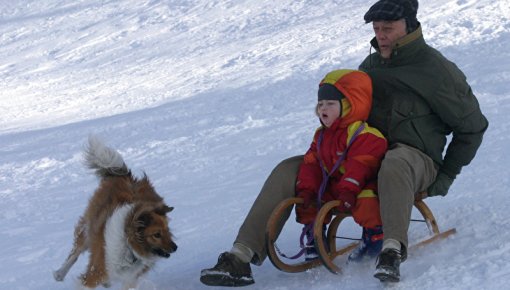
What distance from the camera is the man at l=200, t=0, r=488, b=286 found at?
3867mm

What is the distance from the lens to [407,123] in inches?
157

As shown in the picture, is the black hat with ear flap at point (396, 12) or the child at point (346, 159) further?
the black hat with ear flap at point (396, 12)

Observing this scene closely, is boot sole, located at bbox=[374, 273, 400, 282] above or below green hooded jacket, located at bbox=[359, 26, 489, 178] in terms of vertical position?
below

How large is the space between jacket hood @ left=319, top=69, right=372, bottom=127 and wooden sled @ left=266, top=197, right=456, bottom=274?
1.55 feet

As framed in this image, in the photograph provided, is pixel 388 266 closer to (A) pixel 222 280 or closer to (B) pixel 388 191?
(B) pixel 388 191

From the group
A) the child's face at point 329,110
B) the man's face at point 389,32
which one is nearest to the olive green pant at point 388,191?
the child's face at point 329,110

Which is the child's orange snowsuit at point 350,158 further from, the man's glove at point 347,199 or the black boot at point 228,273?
the black boot at point 228,273

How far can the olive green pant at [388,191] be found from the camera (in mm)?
3623

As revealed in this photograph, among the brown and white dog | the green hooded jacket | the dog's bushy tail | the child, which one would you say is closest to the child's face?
the child

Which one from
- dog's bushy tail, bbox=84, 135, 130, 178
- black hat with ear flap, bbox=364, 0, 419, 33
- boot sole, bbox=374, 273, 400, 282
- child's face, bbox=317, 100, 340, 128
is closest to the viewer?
boot sole, bbox=374, 273, 400, 282

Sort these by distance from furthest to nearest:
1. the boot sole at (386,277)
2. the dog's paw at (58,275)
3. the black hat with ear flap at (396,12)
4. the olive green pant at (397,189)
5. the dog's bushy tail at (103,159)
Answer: the dog's paw at (58,275), the dog's bushy tail at (103,159), the black hat with ear flap at (396,12), the olive green pant at (397,189), the boot sole at (386,277)

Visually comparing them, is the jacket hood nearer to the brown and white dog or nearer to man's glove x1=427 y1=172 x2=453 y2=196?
man's glove x1=427 y1=172 x2=453 y2=196

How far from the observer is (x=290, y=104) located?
392 inches

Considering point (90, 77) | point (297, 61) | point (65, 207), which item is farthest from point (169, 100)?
point (65, 207)
